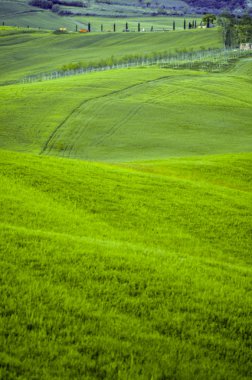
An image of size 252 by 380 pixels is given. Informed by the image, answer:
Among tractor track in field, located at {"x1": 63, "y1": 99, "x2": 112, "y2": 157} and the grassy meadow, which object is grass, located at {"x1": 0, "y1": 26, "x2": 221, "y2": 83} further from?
the grassy meadow

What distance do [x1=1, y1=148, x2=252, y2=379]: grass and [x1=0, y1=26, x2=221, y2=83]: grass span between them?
339 feet

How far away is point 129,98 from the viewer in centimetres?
6569

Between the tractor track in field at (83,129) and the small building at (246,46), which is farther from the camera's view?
the small building at (246,46)

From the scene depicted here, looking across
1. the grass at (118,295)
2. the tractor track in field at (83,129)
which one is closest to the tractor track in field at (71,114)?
the tractor track in field at (83,129)

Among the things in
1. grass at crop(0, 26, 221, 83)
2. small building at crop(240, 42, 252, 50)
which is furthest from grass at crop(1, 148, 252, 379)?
small building at crop(240, 42, 252, 50)

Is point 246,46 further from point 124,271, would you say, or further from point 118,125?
point 124,271

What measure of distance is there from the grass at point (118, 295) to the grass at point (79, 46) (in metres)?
103

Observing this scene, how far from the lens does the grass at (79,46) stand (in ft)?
403

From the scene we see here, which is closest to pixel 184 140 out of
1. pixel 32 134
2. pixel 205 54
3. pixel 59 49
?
pixel 32 134

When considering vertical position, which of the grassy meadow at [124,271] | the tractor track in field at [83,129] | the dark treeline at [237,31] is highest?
the dark treeline at [237,31]

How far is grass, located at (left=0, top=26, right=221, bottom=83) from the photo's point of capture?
123 meters

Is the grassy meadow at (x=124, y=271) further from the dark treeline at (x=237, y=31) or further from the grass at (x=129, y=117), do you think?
the dark treeline at (x=237, y=31)

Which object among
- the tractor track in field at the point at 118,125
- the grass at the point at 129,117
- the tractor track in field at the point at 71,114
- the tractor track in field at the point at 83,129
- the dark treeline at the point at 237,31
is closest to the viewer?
the tractor track in field at the point at 83,129

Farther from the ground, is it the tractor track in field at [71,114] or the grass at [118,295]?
the grass at [118,295]
